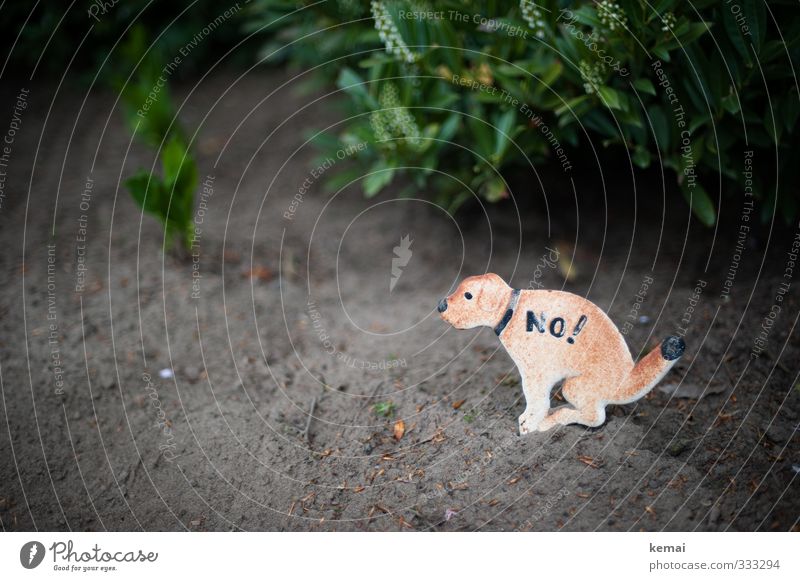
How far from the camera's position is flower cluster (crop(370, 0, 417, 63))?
2568 millimetres

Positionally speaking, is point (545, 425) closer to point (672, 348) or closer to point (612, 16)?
point (672, 348)

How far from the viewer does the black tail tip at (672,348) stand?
74.8 inches

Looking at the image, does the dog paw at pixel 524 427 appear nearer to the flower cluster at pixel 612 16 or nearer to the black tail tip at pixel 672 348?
the black tail tip at pixel 672 348

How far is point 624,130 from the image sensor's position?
8.49ft

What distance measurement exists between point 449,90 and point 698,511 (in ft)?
6.00

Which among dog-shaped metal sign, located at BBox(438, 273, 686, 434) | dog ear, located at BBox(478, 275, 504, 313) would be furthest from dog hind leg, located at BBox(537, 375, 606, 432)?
dog ear, located at BBox(478, 275, 504, 313)

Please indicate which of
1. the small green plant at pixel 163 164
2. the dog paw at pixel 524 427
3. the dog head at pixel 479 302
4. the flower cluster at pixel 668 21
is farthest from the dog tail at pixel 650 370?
the small green plant at pixel 163 164

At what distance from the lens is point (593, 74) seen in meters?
2.41

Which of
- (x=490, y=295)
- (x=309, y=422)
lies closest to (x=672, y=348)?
(x=490, y=295)

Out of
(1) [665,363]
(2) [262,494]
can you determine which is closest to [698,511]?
(1) [665,363]

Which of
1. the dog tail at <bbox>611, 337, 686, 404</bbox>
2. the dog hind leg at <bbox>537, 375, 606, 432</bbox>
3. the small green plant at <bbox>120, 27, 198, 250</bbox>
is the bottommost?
the dog hind leg at <bbox>537, 375, 606, 432</bbox>

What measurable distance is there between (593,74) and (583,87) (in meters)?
0.12

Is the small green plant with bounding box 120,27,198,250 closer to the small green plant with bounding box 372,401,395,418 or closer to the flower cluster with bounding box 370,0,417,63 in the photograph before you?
the flower cluster with bounding box 370,0,417,63

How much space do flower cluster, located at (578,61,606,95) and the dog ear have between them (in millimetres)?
858
